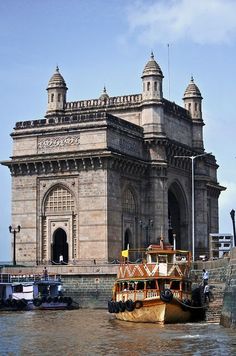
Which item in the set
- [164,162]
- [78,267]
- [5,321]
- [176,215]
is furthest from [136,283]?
[176,215]

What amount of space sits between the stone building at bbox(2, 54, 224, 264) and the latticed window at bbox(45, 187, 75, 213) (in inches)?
3.1

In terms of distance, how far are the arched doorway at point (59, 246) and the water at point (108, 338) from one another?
21.7 m

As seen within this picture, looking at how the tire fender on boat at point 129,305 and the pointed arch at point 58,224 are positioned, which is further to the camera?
the pointed arch at point 58,224

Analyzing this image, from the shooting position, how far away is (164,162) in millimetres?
77438

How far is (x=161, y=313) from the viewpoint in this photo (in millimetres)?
46062

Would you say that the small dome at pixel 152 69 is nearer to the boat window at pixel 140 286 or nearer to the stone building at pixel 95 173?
the stone building at pixel 95 173

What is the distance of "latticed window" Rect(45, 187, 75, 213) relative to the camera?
72.0 meters

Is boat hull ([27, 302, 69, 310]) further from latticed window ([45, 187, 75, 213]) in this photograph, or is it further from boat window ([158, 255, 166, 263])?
boat window ([158, 255, 166, 263])

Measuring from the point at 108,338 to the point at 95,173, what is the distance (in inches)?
1246

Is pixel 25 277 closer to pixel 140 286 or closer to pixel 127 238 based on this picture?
pixel 127 238

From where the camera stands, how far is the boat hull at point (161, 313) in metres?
46.0

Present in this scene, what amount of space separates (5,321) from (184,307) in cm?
1036

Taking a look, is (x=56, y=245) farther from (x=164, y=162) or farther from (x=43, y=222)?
(x=164, y=162)

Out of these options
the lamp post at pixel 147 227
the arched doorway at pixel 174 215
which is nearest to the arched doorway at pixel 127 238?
the lamp post at pixel 147 227
